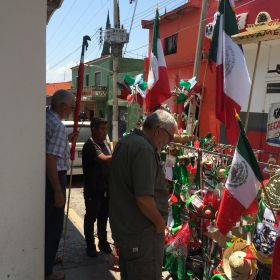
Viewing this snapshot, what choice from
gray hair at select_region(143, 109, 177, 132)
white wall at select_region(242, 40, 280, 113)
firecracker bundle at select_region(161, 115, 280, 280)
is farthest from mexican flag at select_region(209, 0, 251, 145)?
white wall at select_region(242, 40, 280, 113)

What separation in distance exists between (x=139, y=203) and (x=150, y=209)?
84mm

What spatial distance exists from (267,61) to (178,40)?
5.35 meters

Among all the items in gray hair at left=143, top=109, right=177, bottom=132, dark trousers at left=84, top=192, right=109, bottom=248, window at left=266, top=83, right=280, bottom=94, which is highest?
window at left=266, top=83, right=280, bottom=94

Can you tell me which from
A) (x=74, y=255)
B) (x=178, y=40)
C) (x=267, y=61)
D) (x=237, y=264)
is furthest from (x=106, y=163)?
(x=178, y=40)

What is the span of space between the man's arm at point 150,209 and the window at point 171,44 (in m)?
13.0

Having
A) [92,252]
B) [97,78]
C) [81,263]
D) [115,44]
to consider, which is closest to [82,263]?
[81,263]

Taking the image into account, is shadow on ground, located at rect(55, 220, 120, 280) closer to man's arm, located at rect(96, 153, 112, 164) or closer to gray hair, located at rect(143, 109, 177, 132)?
man's arm, located at rect(96, 153, 112, 164)

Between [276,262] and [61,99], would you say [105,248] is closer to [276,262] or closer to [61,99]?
[61,99]

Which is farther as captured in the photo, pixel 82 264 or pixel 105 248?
pixel 105 248

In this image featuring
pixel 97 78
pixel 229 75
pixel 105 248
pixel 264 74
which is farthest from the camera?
pixel 97 78

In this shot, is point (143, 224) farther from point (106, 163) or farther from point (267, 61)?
point (267, 61)

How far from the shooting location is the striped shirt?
3143mm

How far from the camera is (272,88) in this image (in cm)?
973

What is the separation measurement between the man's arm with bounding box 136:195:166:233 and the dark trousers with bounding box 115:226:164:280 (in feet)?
0.25
